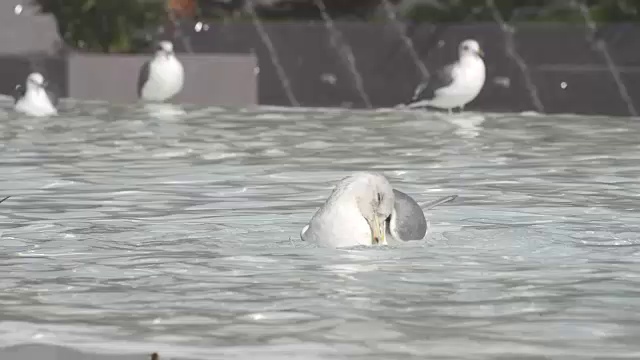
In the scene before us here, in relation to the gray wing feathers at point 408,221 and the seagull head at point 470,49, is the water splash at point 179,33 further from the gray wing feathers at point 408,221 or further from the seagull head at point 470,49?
the gray wing feathers at point 408,221

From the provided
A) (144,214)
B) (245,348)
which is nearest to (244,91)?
(144,214)

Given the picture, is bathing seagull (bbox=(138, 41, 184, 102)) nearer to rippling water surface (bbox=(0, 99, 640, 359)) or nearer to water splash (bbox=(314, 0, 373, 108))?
water splash (bbox=(314, 0, 373, 108))

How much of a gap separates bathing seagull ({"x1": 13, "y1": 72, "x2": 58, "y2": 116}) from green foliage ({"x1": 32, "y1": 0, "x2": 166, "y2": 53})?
13.4ft

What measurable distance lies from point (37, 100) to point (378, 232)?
42.7 ft

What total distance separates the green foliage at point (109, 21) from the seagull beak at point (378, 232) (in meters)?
17.3

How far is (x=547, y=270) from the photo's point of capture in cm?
834

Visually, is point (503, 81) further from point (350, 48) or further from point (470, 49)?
point (350, 48)

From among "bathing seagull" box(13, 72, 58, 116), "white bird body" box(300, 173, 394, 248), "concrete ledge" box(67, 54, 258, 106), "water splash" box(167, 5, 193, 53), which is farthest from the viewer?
"water splash" box(167, 5, 193, 53)

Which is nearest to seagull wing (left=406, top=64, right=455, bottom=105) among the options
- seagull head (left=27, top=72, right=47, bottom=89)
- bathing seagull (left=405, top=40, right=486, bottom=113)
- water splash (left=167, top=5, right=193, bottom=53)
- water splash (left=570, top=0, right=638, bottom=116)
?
bathing seagull (left=405, top=40, right=486, bottom=113)

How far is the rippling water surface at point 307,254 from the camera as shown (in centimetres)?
664

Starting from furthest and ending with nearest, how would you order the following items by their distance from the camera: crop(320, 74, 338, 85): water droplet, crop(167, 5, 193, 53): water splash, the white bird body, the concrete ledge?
crop(167, 5, 193, 53): water splash, the concrete ledge, crop(320, 74, 338, 85): water droplet, the white bird body

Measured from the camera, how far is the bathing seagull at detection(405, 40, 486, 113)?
832 inches

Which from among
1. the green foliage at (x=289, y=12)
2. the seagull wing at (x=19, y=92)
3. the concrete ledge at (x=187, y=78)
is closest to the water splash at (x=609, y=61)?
the green foliage at (x=289, y=12)

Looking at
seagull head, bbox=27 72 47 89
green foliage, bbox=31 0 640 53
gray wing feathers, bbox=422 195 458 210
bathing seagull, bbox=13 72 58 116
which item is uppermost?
green foliage, bbox=31 0 640 53
